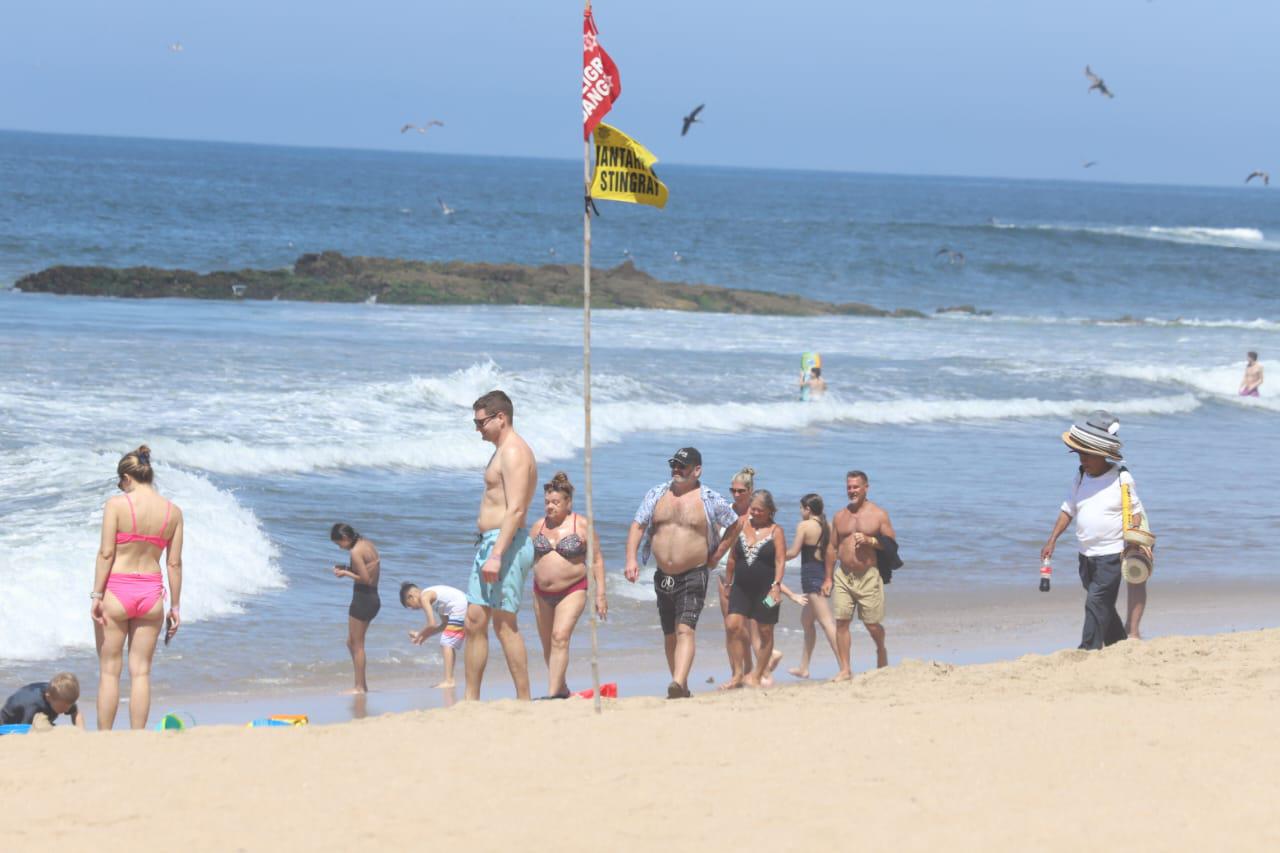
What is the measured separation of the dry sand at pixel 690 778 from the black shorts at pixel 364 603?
2.43m

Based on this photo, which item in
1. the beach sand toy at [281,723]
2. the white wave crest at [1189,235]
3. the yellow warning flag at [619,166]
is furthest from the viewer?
the white wave crest at [1189,235]

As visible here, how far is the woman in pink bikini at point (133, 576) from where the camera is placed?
724 cm

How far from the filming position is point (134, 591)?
287 inches

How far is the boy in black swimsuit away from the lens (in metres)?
7.25

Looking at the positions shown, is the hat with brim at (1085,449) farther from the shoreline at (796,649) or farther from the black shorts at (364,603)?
the black shorts at (364,603)

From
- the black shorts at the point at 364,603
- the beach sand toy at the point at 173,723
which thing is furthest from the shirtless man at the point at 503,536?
the black shorts at the point at 364,603

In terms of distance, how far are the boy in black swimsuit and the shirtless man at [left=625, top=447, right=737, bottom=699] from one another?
2.84 metres

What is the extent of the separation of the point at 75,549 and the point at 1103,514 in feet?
23.4

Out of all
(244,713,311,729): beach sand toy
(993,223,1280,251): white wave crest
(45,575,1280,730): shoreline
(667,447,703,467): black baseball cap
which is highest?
(993,223,1280,251): white wave crest

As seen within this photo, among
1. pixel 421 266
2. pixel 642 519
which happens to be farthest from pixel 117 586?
pixel 421 266

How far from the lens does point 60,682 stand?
7262 mm

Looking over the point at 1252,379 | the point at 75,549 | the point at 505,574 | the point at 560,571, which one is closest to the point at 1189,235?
the point at 1252,379

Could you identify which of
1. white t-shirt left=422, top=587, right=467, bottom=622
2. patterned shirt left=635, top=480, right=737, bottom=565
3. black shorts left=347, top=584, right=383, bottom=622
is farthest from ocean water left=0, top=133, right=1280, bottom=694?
patterned shirt left=635, top=480, right=737, bottom=565

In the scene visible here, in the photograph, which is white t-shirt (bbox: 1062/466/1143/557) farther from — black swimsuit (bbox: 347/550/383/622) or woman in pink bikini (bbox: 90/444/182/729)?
woman in pink bikini (bbox: 90/444/182/729)
